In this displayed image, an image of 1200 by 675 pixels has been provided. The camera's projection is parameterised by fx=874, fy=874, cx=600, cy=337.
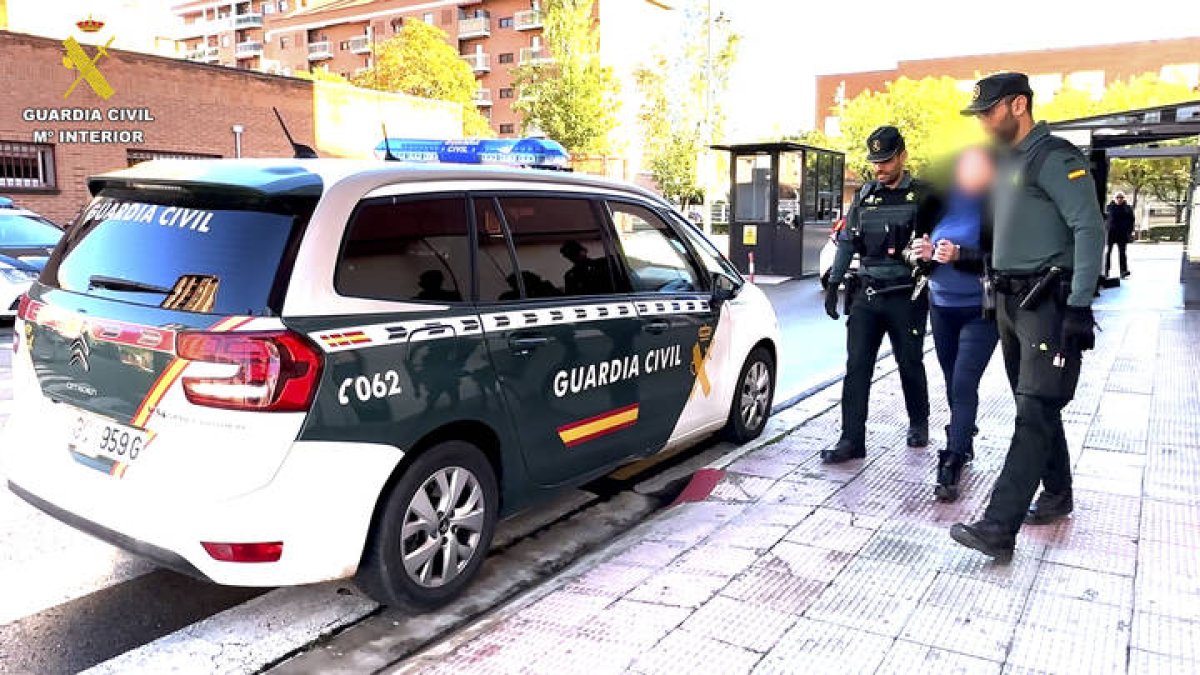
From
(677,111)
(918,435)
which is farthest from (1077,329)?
(677,111)

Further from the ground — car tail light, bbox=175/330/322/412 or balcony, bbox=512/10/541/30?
balcony, bbox=512/10/541/30

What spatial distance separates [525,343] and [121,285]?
150cm

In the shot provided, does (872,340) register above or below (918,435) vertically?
above

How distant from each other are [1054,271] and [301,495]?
3031mm

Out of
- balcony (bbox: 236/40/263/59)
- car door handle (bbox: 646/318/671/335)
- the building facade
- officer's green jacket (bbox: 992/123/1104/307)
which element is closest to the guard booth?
car door handle (bbox: 646/318/671/335)

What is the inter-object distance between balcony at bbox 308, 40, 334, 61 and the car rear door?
7901 centimetres

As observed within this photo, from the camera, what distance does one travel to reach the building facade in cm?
6581

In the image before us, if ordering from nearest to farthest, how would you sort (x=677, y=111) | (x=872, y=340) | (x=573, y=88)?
(x=872, y=340) < (x=573, y=88) < (x=677, y=111)

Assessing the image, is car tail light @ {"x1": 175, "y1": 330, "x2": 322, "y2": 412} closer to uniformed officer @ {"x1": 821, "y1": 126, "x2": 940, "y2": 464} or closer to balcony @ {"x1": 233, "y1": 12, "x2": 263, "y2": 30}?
uniformed officer @ {"x1": 821, "y1": 126, "x2": 940, "y2": 464}

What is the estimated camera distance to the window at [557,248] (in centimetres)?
381

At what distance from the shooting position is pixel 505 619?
10.9 feet

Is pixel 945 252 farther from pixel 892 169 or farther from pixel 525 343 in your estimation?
pixel 525 343

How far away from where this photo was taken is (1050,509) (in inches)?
167

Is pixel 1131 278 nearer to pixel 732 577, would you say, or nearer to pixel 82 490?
pixel 732 577
